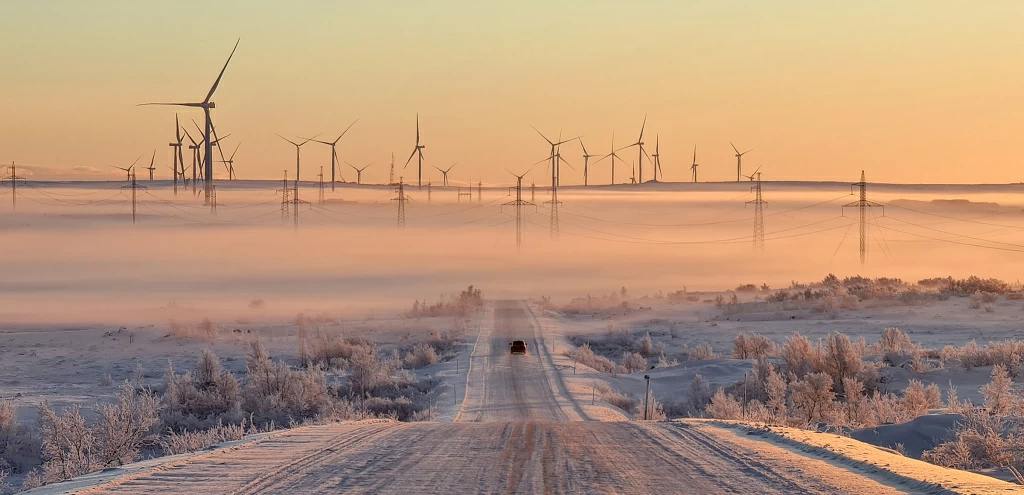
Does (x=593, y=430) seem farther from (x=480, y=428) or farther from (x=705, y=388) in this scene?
(x=705, y=388)

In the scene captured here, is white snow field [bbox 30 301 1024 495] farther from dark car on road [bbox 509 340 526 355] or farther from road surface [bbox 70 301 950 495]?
dark car on road [bbox 509 340 526 355]

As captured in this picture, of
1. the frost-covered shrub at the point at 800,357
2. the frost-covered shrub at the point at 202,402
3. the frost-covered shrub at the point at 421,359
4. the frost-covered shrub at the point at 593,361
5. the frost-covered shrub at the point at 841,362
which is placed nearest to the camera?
the frost-covered shrub at the point at 202,402

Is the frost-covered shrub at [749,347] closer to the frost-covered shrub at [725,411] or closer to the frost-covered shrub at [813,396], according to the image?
the frost-covered shrub at [813,396]

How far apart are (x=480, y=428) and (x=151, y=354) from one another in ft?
182

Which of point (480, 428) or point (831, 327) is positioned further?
point (831, 327)

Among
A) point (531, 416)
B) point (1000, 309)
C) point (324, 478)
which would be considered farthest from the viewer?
point (1000, 309)

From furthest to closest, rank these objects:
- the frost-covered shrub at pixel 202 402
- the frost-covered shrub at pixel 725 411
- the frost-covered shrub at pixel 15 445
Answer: the frost-covered shrub at pixel 202 402, the frost-covered shrub at pixel 725 411, the frost-covered shrub at pixel 15 445

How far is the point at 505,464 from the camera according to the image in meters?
19.7

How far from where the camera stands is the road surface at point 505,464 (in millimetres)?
17219

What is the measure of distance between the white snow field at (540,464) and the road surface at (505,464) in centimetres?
2

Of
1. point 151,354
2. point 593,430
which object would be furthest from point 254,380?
point 151,354

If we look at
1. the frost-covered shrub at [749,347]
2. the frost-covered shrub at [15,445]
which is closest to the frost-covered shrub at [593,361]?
the frost-covered shrub at [749,347]

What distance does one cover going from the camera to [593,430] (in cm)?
2577

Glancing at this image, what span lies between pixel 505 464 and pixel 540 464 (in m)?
0.60
